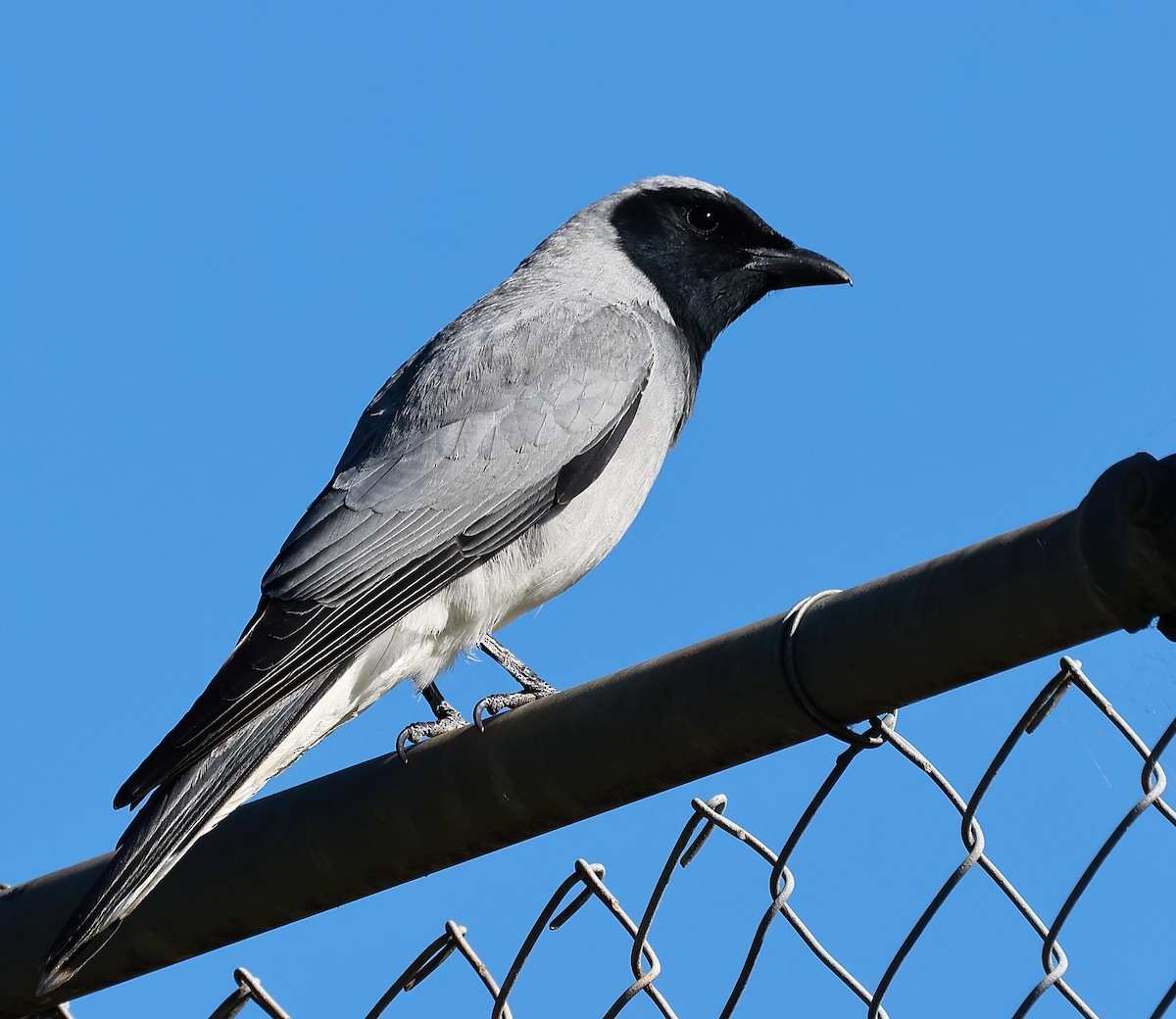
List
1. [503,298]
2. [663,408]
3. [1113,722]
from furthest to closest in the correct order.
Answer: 1. [503,298]
2. [663,408]
3. [1113,722]

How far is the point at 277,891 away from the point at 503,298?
324 cm

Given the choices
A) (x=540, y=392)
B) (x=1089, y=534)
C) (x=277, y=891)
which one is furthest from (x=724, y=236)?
(x=1089, y=534)

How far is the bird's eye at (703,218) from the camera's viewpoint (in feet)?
19.7

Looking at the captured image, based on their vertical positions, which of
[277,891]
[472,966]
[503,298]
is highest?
[503,298]

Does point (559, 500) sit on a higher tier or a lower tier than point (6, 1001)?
higher

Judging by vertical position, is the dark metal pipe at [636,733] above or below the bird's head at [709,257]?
below

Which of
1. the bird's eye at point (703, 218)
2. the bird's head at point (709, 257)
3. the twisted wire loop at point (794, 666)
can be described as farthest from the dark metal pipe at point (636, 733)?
the bird's eye at point (703, 218)

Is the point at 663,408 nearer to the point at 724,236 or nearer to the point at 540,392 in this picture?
the point at 540,392

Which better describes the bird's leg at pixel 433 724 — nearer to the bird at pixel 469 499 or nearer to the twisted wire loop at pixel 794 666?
the bird at pixel 469 499

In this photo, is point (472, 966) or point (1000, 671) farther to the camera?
point (472, 966)

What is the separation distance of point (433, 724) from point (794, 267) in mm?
2755

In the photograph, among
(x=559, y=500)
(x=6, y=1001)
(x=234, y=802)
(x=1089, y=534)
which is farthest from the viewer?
(x=559, y=500)

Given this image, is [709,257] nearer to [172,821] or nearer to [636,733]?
[172,821]

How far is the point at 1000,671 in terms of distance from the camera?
177cm
